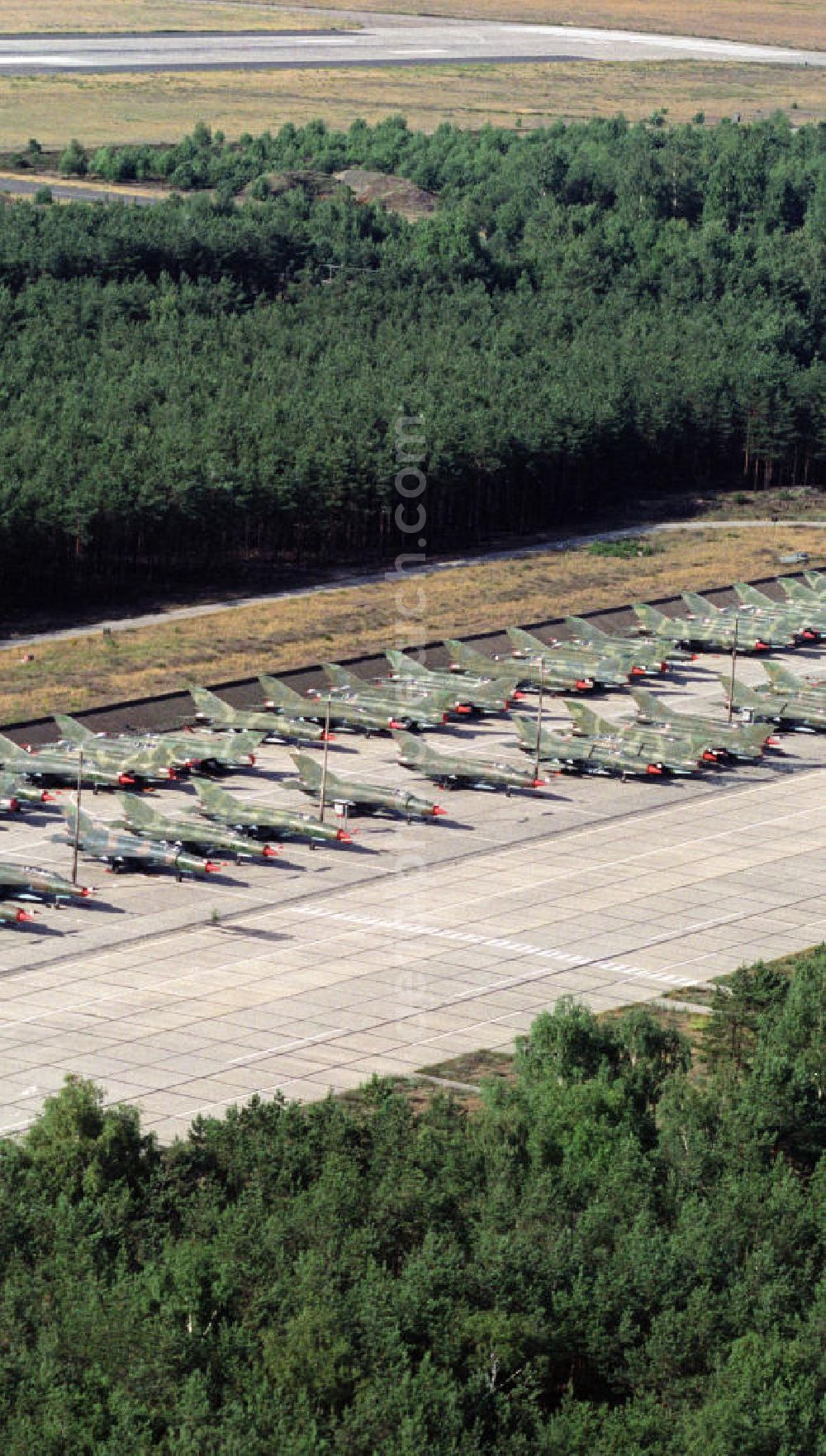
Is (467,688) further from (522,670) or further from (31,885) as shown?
(31,885)

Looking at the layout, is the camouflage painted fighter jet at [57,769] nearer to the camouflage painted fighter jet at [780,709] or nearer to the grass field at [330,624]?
the grass field at [330,624]

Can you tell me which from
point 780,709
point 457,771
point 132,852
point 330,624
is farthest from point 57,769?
point 780,709

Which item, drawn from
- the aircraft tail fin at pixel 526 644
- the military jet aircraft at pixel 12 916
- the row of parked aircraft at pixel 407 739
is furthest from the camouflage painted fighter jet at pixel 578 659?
the military jet aircraft at pixel 12 916

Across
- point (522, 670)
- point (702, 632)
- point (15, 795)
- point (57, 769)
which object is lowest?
point (702, 632)

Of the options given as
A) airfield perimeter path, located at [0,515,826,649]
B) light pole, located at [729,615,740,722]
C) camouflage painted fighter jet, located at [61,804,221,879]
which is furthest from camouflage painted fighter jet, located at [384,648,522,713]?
camouflage painted fighter jet, located at [61,804,221,879]

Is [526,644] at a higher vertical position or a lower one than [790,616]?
higher

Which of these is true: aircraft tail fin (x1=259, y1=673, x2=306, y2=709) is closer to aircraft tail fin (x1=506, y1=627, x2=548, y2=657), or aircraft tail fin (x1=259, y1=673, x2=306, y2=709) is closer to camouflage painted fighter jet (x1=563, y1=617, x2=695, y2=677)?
aircraft tail fin (x1=506, y1=627, x2=548, y2=657)
